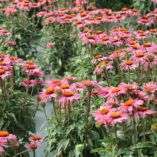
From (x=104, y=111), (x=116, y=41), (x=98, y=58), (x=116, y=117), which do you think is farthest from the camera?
(x=116, y=41)

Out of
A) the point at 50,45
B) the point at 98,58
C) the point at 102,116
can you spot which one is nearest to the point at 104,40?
the point at 98,58

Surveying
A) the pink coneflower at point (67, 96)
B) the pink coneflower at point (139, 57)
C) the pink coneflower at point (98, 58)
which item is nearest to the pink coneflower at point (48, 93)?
the pink coneflower at point (67, 96)

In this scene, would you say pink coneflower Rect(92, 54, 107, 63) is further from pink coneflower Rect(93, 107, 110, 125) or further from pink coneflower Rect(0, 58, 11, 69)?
pink coneflower Rect(93, 107, 110, 125)

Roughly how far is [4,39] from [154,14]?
1.93 meters

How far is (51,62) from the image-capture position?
617cm

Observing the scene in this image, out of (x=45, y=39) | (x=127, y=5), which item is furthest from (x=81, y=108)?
(x=127, y=5)

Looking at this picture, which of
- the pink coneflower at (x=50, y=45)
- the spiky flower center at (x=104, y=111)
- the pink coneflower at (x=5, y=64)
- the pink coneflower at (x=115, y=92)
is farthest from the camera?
the pink coneflower at (x=50, y=45)

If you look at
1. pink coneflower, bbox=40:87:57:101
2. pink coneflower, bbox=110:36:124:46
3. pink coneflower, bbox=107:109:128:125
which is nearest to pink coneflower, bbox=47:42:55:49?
pink coneflower, bbox=110:36:124:46

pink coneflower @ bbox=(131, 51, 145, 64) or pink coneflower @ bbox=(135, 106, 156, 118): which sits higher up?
pink coneflower @ bbox=(131, 51, 145, 64)

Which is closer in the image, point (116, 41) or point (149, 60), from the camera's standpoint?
point (149, 60)

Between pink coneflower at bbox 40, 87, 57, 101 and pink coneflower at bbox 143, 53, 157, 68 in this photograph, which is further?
pink coneflower at bbox 143, 53, 157, 68

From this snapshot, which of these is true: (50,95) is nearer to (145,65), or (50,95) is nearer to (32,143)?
(32,143)

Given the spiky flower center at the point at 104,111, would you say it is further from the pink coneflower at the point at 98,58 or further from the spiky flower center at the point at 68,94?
the pink coneflower at the point at 98,58

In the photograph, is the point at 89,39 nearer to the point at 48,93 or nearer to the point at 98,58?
the point at 98,58
